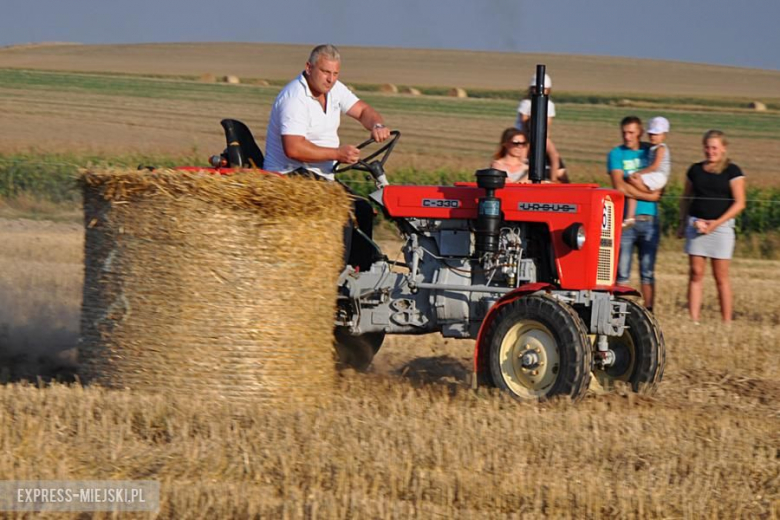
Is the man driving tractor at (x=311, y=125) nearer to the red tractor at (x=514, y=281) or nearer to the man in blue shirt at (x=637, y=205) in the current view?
the red tractor at (x=514, y=281)

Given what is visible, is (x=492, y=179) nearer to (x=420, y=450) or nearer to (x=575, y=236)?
(x=575, y=236)

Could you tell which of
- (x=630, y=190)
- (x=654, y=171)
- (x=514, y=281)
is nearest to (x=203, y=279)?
(x=514, y=281)

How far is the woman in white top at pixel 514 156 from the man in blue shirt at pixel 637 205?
6.58 ft

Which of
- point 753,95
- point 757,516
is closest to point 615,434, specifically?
point 757,516

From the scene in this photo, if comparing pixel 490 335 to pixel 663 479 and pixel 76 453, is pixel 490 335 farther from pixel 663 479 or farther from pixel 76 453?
pixel 76 453

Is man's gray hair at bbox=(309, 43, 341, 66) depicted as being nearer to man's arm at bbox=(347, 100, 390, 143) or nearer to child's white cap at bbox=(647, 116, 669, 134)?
man's arm at bbox=(347, 100, 390, 143)

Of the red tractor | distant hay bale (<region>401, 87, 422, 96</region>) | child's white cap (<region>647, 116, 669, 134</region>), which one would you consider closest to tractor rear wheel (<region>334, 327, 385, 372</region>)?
the red tractor

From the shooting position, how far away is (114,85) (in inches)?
1634

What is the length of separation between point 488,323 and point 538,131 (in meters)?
1.12

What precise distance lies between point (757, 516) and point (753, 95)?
44451 mm

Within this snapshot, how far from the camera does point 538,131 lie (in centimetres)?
686

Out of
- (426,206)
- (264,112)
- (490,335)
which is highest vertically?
(264,112)

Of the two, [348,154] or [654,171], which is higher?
[654,171]

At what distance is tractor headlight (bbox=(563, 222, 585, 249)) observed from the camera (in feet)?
21.6
